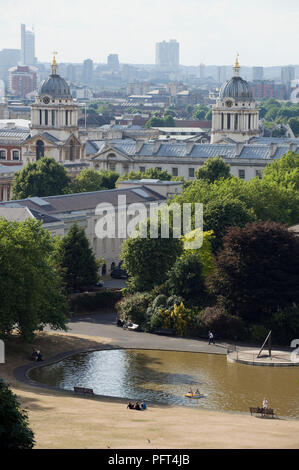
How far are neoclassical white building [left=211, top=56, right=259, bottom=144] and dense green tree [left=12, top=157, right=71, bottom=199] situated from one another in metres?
42.8

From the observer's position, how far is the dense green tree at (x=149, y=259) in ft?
294

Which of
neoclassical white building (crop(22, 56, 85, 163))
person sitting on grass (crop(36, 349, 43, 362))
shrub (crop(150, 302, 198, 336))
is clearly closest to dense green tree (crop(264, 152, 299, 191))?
shrub (crop(150, 302, 198, 336))

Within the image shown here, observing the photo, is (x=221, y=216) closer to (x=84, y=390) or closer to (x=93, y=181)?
(x=84, y=390)

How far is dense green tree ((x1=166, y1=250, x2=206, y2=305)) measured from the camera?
86250 mm

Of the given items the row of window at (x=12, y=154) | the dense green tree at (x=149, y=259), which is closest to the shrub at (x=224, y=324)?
the dense green tree at (x=149, y=259)

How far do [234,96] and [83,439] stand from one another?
130 metres

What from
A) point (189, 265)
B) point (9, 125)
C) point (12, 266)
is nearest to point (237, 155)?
point (9, 125)

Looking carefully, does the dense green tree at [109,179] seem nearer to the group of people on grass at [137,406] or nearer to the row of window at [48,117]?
the row of window at [48,117]

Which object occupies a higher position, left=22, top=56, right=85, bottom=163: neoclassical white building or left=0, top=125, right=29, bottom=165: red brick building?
left=22, top=56, right=85, bottom=163: neoclassical white building

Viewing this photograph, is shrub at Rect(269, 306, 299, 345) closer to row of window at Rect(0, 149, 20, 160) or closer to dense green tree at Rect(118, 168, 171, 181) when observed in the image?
dense green tree at Rect(118, 168, 171, 181)

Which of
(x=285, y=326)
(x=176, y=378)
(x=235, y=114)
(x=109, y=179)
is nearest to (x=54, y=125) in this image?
(x=235, y=114)

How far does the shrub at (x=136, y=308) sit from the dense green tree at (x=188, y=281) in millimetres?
1937

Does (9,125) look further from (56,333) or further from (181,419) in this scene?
(181,419)

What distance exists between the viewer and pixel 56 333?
8212 centimetres
